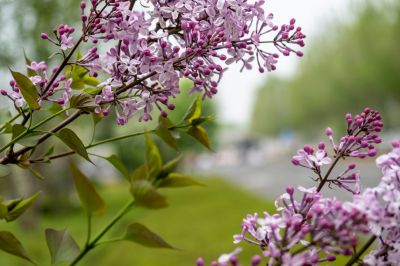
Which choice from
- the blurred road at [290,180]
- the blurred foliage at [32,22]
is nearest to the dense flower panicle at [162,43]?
the blurred road at [290,180]

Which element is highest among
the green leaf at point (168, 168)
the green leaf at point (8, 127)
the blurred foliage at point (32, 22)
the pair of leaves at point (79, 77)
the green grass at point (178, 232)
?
the blurred foliage at point (32, 22)

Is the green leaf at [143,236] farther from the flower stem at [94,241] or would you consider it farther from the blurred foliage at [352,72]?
the blurred foliage at [352,72]

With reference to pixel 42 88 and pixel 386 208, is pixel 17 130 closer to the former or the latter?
pixel 42 88

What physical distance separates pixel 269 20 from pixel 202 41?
14 cm

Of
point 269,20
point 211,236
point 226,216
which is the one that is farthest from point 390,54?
point 269,20

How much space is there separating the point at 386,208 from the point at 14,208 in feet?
2.02

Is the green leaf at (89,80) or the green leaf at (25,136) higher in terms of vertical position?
the green leaf at (89,80)

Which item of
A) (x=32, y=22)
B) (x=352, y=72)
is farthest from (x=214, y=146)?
(x=32, y=22)

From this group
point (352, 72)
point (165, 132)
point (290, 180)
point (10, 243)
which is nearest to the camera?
point (10, 243)

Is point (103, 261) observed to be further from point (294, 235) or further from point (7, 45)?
point (294, 235)

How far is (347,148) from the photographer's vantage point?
0.73 meters

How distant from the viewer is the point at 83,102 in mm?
783

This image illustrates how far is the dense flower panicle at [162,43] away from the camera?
2.49 ft

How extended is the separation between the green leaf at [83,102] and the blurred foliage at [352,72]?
62.5 feet
